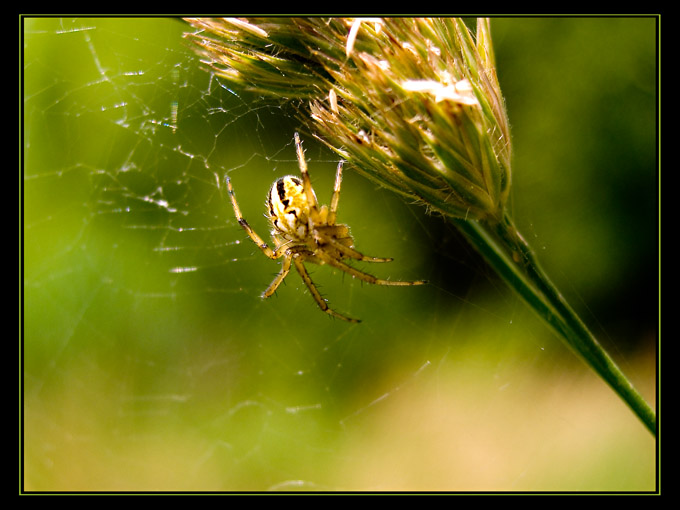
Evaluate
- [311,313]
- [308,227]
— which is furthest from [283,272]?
[311,313]

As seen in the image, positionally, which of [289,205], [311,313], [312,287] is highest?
[311,313]

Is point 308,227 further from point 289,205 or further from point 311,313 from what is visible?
point 311,313

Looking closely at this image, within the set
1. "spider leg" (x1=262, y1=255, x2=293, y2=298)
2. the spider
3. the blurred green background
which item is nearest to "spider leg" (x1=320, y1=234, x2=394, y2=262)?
the spider

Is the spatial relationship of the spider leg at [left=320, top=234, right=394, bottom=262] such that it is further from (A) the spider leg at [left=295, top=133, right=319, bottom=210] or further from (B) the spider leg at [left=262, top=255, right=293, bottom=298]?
(B) the spider leg at [left=262, top=255, right=293, bottom=298]

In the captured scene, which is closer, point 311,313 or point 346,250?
point 346,250

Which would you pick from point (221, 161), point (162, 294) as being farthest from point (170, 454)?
point (221, 161)

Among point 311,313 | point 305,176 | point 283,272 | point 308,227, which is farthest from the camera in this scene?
point 311,313

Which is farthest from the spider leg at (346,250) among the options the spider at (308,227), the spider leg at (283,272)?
the spider leg at (283,272)

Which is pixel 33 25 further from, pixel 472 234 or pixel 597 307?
pixel 597 307

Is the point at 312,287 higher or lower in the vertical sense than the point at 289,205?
lower
